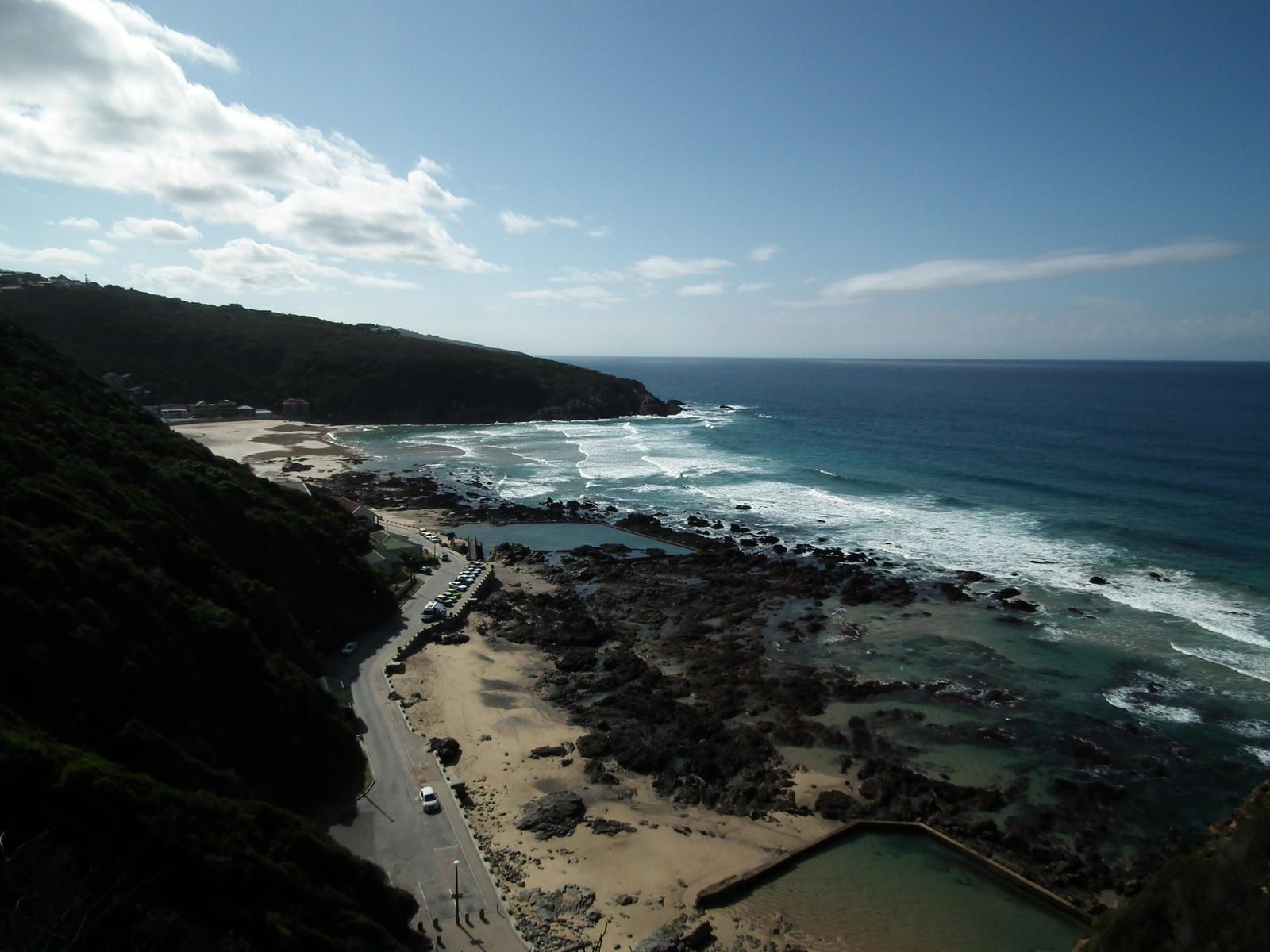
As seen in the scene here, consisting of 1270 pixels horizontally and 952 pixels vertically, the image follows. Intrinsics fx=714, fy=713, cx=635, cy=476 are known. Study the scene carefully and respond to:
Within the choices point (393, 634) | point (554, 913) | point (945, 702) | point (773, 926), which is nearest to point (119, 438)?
point (393, 634)

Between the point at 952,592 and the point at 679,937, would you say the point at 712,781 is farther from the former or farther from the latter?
the point at 952,592

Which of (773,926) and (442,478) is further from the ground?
(442,478)

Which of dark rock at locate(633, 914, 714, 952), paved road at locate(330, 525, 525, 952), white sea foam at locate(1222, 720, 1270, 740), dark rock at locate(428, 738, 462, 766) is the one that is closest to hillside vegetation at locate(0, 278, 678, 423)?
paved road at locate(330, 525, 525, 952)

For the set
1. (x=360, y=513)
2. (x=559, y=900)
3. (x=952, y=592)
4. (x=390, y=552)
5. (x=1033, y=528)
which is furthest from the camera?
(x=1033, y=528)

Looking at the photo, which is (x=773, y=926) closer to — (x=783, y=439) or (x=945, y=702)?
(x=945, y=702)

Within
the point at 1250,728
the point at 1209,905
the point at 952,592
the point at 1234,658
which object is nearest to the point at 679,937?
the point at 1209,905

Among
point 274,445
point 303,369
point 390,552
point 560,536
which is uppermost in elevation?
point 303,369
